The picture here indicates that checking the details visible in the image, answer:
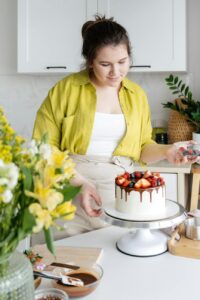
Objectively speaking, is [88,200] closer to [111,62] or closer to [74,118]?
[74,118]

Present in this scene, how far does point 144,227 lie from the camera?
1219 millimetres

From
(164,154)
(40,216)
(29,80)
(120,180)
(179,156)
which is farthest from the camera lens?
(29,80)

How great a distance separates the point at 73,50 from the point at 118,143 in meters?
1.25

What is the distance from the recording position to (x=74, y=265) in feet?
3.83

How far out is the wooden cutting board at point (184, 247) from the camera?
1273 millimetres

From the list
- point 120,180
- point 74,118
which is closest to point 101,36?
point 74,118

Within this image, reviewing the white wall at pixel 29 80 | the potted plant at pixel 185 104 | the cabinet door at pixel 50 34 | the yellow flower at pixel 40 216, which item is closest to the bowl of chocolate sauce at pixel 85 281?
the yellow flower at pixel 40 216

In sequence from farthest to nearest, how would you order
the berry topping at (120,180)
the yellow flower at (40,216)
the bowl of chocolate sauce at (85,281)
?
the berry topping at (120,180) < the bowl of chocolate sauce at (85,281) < the yellow flower at (40,216)

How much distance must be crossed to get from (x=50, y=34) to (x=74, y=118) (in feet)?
4.27

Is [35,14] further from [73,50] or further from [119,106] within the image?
[119,106]

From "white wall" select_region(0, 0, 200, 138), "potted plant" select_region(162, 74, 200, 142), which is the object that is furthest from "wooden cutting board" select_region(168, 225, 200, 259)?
"white wall" select_region(0, 0, 200, 138)

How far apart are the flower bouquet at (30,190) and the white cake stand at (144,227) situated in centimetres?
52

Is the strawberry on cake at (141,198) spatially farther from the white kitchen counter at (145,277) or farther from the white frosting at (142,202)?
the white kitchen counter at (145,277)

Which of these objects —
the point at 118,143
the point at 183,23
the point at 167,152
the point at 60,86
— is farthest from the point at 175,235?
the point at 183,23
